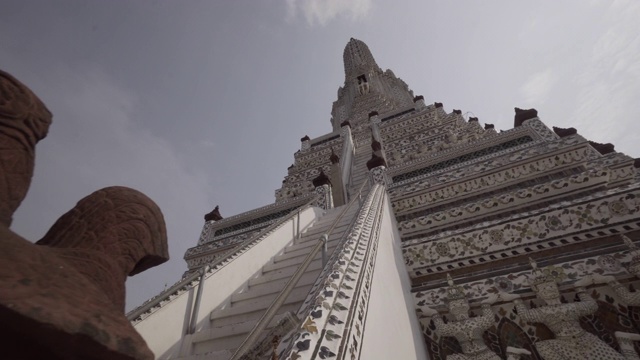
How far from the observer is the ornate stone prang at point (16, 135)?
94 cm

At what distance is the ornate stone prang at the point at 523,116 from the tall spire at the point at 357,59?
18.9 meters

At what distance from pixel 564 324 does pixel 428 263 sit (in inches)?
63.7

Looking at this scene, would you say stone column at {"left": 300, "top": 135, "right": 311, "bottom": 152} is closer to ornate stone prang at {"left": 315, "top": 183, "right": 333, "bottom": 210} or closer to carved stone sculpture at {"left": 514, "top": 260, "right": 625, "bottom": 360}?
ornate stone prang at {"left": 315, "top": 183, "right": 333, "bottom": 210}

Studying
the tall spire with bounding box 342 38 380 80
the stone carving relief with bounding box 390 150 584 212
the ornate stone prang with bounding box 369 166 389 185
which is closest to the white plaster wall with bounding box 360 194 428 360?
the stone carving relief with bounding box 390 150 584 212

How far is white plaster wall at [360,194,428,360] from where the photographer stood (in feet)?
5.63

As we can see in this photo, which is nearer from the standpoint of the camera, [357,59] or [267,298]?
[267,298]

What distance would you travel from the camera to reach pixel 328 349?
4.20ft

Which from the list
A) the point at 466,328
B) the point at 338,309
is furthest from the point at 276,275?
the point at 338,309

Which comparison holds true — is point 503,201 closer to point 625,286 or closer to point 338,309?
point 625,286

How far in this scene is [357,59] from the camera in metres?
27.5

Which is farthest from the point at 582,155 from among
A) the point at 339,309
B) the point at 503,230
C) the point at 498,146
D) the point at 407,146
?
the point at 407,146

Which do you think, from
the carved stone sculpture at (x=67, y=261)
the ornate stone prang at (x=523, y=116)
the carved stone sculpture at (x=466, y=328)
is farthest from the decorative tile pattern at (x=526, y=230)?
the carved stone sculpture at (x=67, y=261)

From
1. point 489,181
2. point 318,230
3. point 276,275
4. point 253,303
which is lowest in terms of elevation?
point 253,303

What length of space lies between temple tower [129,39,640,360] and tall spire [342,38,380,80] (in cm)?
→ 1995
